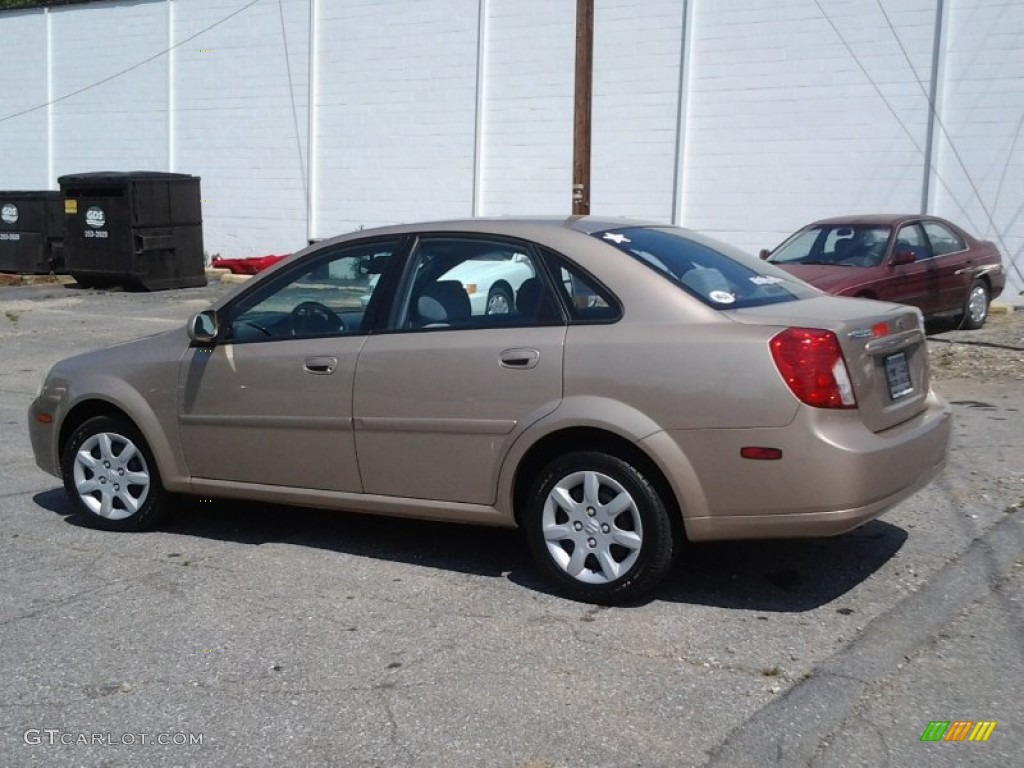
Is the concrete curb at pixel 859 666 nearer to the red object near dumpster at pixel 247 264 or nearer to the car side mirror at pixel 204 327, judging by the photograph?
the car side mirror at pixel 204 327

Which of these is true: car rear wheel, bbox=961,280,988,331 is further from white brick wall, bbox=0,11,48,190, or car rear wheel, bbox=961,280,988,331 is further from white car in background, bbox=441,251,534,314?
white brick wall, bbox=0,11,48,190

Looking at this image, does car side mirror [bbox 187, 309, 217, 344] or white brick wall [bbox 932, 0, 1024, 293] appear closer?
car side mirror [bbox 187, 309, 217, 344]

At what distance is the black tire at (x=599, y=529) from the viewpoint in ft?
16.9

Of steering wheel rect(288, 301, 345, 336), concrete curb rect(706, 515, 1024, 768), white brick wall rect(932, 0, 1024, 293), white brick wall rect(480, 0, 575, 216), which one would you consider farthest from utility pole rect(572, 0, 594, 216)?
concrete curb rect(706, 515, 1024, 768)

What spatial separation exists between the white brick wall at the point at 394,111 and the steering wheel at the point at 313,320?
1606 cm

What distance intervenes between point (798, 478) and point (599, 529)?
35.5 inches

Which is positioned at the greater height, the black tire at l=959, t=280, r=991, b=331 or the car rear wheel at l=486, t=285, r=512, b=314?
the car rear wheel at l=486, t=285, r=512, b=314

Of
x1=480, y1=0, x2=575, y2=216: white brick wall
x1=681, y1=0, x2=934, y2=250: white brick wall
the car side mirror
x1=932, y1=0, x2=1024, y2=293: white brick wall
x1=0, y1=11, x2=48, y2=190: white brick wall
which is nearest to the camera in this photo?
the car side mirror

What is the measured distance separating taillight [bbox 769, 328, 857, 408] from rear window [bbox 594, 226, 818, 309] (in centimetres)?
41

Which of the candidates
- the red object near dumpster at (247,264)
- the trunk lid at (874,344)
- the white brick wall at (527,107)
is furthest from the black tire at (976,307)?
the red object near dumpster at (247,264)

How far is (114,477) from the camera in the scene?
21.6 feet

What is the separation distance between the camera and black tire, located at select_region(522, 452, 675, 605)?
5145 mm

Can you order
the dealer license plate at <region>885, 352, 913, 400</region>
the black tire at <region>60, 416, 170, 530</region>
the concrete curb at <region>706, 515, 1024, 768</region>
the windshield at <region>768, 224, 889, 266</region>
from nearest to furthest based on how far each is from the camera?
the concrete curb at <region>706, 515, 1024, 768</region>
the dealer license plate at <region>885, 352, 913, 400</region>
the black tire at <region>60, 416, 170, 530</region>
the windshield at <region>768, 224, 889, 266</region>

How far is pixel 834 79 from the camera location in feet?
60.1
